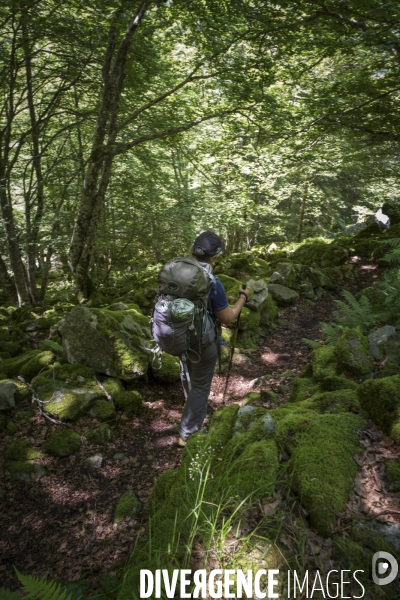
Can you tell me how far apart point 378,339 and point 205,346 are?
3.11 m

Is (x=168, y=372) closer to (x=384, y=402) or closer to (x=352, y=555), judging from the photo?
(x=384, y=402)

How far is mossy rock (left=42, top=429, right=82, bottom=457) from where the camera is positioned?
3.95 meters

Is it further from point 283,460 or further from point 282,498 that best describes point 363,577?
point 283,460

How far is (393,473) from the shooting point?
2.20 metres

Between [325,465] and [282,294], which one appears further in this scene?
[282,294]

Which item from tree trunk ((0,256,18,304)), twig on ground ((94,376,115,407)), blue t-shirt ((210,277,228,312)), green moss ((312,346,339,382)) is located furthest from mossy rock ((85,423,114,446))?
tree trunk ((0,256,18,304))

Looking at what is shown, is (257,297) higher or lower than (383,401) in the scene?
lower

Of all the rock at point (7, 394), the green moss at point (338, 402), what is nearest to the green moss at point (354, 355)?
the green moss at point (338, 402)

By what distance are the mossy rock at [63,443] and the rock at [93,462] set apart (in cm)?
23

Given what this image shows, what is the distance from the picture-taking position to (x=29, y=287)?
1072cm

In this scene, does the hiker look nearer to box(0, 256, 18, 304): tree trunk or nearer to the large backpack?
the large backpack

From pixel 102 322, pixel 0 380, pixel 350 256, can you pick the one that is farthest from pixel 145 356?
pixel 350 256

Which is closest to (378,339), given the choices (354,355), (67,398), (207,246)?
(354,355)

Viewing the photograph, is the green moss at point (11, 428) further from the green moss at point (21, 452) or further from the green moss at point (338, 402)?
the green moss at point (338, 402)
